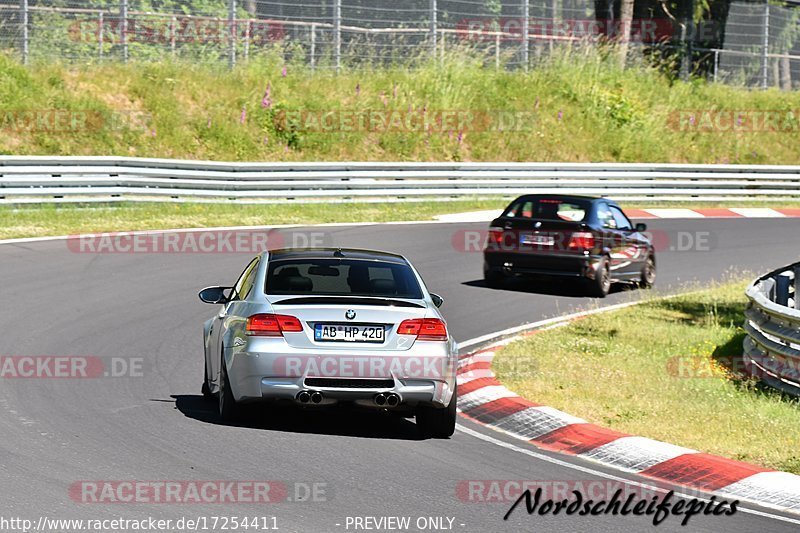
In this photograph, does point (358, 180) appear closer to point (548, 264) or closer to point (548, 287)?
point (548, 287)

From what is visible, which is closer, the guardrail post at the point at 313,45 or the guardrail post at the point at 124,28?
the guardrail post at the point at 124,28

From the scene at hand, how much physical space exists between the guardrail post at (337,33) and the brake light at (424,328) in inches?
965

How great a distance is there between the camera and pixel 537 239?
18.7 meters

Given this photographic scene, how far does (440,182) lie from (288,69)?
23.6 ft

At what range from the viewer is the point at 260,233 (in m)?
23.8

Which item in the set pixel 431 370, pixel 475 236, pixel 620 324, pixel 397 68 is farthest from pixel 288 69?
pixel 431 370

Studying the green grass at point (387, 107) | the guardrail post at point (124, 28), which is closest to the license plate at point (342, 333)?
the green grass at point (387, 107)

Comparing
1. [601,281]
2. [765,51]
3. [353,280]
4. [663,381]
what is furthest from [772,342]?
[765,51]

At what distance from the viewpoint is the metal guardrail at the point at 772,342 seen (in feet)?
39.9

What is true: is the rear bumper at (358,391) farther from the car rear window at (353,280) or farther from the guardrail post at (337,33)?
the guardrail post at (337,33)

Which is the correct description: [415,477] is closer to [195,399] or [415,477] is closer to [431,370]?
[431,370]

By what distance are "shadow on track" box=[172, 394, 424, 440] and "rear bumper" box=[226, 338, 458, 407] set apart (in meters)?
0.26

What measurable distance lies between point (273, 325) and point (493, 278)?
9.87 m

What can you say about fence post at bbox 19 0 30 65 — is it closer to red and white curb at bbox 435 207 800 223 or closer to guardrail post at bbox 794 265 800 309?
red and white curb at bbox 435 207 800 223
